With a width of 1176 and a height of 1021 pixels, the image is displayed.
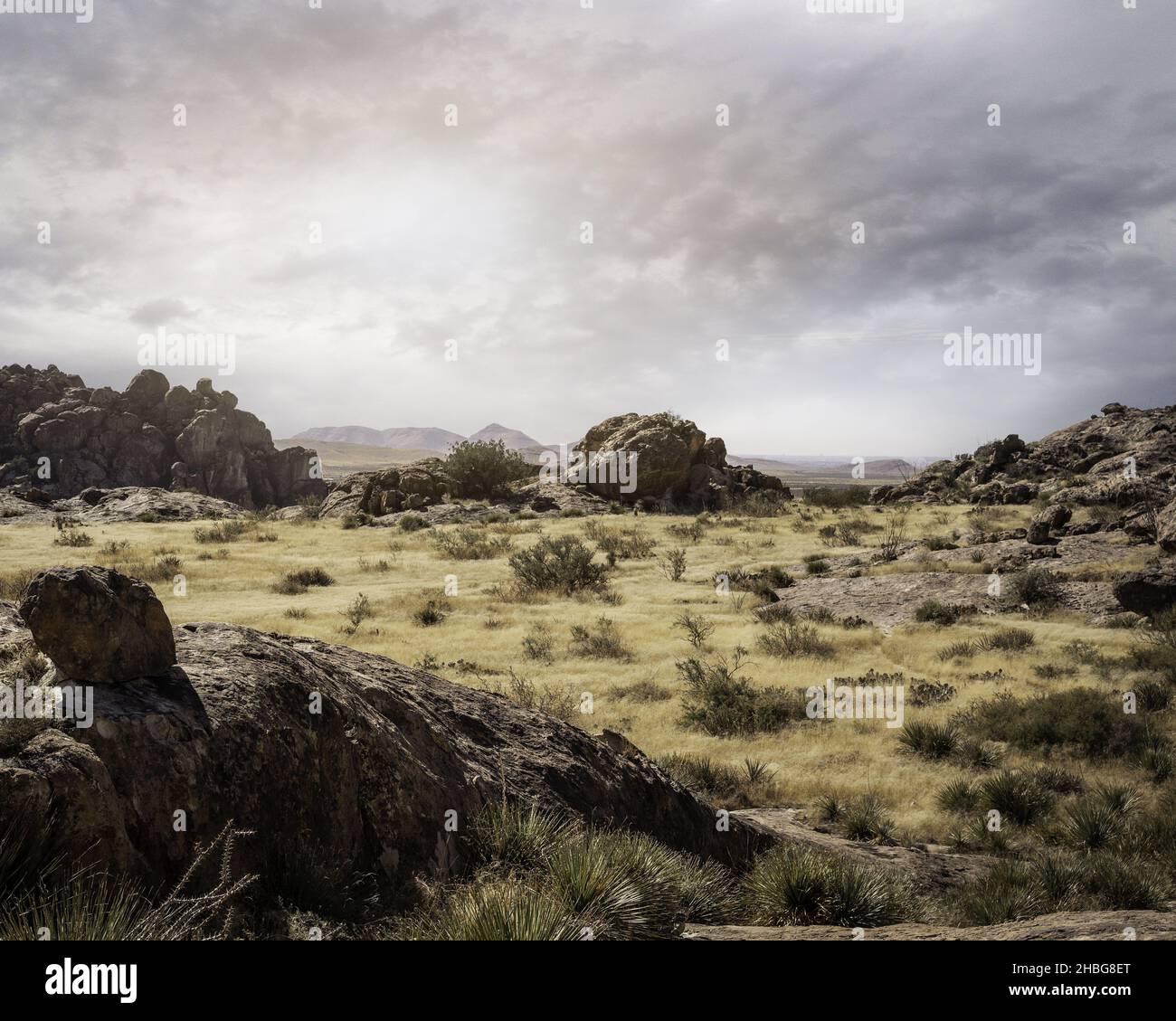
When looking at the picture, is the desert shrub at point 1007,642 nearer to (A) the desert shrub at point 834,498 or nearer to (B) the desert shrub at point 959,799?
(B) the desert shrub at point 959,799

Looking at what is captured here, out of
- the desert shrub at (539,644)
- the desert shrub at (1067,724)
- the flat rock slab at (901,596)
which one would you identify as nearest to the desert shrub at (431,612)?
the desert shrub at (539,644)

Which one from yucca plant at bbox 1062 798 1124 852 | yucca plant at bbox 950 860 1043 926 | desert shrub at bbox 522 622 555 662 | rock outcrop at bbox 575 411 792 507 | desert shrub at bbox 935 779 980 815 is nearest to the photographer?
yucca plant at bbox 950 860 1043 926

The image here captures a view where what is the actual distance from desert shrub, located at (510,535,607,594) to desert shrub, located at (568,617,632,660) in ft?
16.3

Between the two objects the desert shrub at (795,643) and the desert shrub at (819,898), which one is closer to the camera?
the desert shrub at (819,898)

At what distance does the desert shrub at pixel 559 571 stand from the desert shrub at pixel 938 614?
29.9ft

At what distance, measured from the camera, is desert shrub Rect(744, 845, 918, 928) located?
4.75 meters

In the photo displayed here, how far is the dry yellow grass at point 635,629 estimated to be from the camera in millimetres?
10398

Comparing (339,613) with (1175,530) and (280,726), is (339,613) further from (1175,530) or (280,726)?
(1175,530)

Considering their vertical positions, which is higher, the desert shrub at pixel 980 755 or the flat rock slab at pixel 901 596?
the flat rock slab at pixel 901 596

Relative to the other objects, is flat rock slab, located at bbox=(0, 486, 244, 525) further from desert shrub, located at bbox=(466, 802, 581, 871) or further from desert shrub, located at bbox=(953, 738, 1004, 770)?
desert shrub, located at bbox=(466, 802, 581, 871)

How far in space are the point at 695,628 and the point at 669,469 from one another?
3226 cm

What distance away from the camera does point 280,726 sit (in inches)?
147

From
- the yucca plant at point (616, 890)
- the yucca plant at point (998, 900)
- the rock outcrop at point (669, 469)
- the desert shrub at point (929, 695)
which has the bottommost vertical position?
the desert shrub at point (929, 695)

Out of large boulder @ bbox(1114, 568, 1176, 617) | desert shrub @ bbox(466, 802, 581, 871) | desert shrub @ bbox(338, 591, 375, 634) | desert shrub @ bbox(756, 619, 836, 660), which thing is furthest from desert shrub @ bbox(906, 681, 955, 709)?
desert shrub @ bbox(338, 591, 375, 634)
